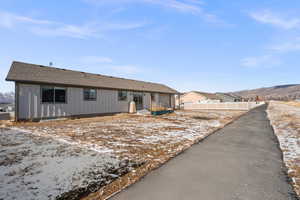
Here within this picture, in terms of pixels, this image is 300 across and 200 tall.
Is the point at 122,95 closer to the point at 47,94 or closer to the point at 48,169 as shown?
the point at 47,94

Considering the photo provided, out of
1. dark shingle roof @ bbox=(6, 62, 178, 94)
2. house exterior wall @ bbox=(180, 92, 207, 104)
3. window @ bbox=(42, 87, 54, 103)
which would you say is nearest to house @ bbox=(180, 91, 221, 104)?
house exterior wall @ bbox=(180, 92, 207, 104)

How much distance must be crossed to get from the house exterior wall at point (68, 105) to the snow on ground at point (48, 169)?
6196 millimetres

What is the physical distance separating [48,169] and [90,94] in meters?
11.3

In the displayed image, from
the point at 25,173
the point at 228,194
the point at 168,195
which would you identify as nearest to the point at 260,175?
the point at 228,194

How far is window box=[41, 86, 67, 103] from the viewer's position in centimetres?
1145

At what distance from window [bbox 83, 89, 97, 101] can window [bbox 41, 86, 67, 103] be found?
172cm

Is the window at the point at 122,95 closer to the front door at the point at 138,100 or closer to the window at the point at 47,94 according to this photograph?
the front door at the point at 138,100

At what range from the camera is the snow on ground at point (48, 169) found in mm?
2775

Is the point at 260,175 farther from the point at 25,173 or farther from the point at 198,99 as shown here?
the point at 198,99

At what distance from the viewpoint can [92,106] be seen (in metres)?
14.3

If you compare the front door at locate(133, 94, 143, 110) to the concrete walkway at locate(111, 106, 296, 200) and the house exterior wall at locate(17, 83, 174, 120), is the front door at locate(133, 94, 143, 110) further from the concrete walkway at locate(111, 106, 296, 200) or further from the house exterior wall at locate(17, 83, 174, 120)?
the concrete walkway at locate(111, 106, 296, 200)

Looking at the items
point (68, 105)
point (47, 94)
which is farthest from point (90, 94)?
point (47, 94)

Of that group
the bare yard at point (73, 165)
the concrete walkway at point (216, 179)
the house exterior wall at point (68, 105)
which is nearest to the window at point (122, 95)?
the house exterior wall at point (68, 105)

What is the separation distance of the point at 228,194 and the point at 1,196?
3.91 meters
